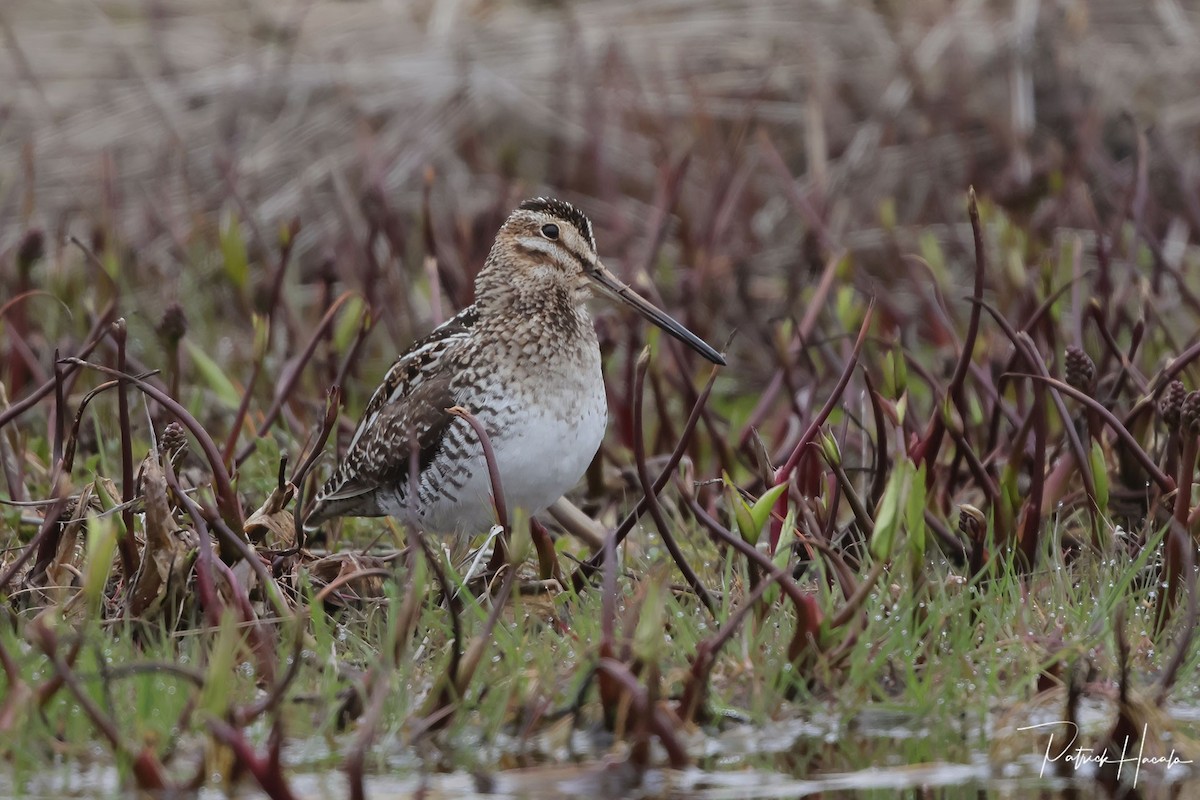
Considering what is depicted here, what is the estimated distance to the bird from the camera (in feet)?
12.4

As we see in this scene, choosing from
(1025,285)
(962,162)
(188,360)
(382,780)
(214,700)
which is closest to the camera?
(214,700)

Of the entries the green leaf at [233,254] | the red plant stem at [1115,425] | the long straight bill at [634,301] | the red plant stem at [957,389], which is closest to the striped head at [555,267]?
the long straight bill at [634,301]

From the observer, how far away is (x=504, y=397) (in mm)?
3811

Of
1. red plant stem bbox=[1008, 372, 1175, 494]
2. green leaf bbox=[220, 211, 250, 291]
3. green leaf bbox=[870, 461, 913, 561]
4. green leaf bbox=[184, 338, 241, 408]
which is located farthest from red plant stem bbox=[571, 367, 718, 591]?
green leaf bbox=[220, 211, 250, 291]

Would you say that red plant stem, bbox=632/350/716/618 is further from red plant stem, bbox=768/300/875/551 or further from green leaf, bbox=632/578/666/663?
green leaf, bbox=632/578/666/663

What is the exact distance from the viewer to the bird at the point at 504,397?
Result: 3770 mm

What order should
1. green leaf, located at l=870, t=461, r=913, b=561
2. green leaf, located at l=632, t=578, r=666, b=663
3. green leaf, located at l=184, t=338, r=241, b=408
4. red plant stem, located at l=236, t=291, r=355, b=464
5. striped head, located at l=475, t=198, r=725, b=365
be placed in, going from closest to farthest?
green leaf, located at l=632, t=578, r=666, b=663 < green leaf, located at l=870, t=461, r=913, b=561 < striped head, located at l=475, t=198, r=725, b=365 < red plant stem, located at l=236, t=291, r=355, b=464 < green leaf, located at l=184, t=338, r=241, b=408

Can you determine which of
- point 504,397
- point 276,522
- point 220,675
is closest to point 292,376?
point 276,522

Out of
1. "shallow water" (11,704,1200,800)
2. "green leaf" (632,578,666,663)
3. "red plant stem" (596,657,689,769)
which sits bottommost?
"shallow water" (11,704,1200,800)

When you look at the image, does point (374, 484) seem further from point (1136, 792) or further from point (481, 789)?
point (1136, 792)

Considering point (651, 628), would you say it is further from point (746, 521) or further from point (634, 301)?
point (634, 301)

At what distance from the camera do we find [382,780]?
2895mm

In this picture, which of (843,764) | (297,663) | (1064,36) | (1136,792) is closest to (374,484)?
(297,663)

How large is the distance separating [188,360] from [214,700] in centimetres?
344
